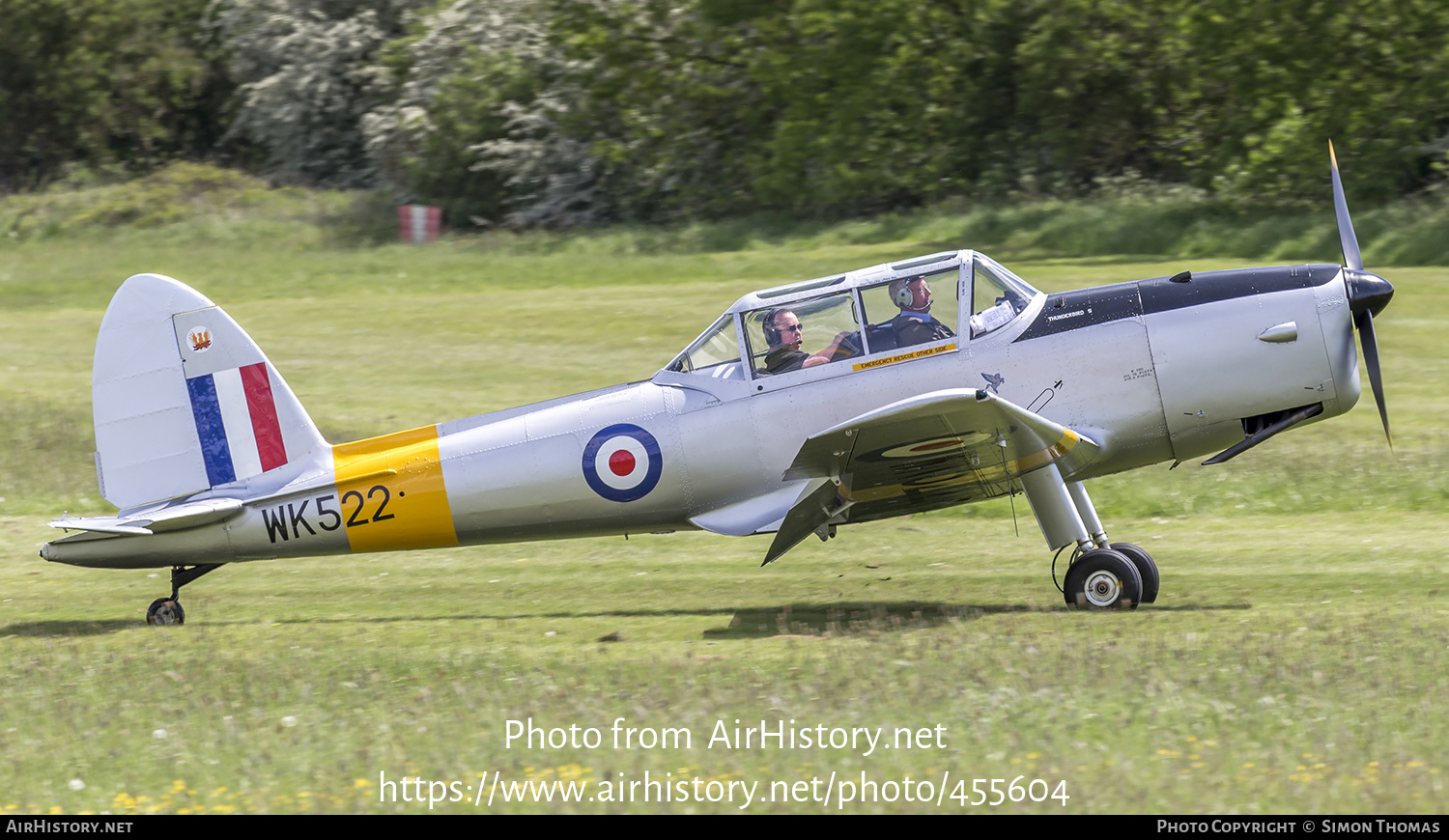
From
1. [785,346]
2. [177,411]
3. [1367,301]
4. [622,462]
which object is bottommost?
[622,462]

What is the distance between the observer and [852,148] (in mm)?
30312

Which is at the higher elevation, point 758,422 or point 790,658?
point 758,422

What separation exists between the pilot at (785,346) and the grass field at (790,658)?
1730 millimetres

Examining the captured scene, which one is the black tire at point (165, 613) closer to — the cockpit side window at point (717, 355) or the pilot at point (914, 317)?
the cockpit side window at point (717, 355)

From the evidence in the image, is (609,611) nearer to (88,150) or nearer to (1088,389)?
(1088,389)

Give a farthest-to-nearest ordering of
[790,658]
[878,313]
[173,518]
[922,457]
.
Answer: [173,518], [878,313], [922,457], [790,658]

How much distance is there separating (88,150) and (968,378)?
38081mm

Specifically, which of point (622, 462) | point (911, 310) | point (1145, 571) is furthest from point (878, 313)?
point (1145, 571)

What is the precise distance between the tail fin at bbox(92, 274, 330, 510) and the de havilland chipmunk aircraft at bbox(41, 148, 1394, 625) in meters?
0.02

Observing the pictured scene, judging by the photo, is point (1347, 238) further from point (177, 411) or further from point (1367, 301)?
point (177, 411)

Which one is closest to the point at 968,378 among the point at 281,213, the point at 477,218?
the point at 477,218

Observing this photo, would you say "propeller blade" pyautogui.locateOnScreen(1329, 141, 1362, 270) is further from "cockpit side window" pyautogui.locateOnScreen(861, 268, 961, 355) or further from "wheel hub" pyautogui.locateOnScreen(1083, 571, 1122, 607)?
→ "cockpit side window" pyautogui.locateOnScreen(861, 268, 961, 355)

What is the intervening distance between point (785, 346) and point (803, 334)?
14 centimetres

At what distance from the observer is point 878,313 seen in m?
9.08
